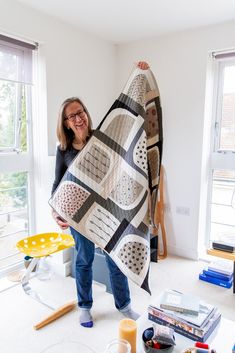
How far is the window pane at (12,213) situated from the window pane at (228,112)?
76.5 inches

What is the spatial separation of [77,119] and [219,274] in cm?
181

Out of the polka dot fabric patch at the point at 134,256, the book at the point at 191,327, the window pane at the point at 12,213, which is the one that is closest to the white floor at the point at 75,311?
the window pane at the point at 12,213

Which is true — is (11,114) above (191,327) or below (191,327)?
above

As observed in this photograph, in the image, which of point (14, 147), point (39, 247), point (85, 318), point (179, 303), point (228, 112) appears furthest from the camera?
point (228, 112)

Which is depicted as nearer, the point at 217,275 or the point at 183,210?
the point at 217,275

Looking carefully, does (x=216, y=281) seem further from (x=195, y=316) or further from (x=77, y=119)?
Result: (x=77, y=119)

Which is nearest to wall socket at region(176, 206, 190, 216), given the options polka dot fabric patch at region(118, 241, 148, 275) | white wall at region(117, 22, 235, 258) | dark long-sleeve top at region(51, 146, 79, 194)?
white wall at region(117, 22, 235, 258)

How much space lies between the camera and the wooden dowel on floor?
190 cm

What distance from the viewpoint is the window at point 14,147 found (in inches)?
93.0

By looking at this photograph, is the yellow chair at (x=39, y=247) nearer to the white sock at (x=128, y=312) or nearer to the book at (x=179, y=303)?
the white sock at (x=128, y=312)

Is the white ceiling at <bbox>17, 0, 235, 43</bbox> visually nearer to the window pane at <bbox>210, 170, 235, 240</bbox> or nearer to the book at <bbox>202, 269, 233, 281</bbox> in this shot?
the window pane at <bbox>210, 170, 235, 240</bbox>

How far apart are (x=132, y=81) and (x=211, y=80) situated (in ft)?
6.22

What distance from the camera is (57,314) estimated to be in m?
1.99

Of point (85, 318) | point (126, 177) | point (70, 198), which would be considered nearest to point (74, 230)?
point (70, 198)
